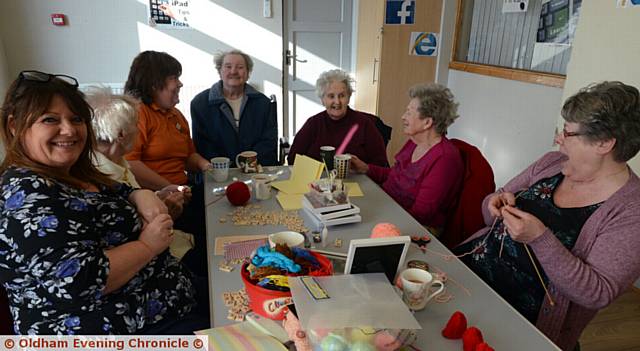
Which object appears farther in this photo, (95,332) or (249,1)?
(249,1)

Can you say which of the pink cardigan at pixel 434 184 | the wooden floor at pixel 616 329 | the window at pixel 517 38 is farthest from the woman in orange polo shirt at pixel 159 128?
the window at pixel 517 38

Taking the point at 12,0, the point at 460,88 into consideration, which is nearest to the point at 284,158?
the point at 460,88

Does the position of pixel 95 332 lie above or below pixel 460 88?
below

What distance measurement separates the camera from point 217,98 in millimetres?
2594

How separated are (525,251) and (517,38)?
2.50 meters

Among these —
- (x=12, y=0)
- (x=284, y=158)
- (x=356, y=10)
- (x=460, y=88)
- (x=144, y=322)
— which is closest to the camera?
(x=144, y=322)

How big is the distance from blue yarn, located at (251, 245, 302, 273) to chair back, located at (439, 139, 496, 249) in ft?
3.29

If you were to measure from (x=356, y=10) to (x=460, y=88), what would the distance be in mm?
1431

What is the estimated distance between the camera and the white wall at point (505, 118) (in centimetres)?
300

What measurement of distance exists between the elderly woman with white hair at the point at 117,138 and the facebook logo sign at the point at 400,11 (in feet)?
9.27

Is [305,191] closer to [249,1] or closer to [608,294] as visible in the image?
[608,294]

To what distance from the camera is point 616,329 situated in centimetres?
213

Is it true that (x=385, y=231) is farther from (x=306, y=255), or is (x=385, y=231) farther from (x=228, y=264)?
(x=228, y=264)

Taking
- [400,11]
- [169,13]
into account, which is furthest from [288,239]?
[169,13]
